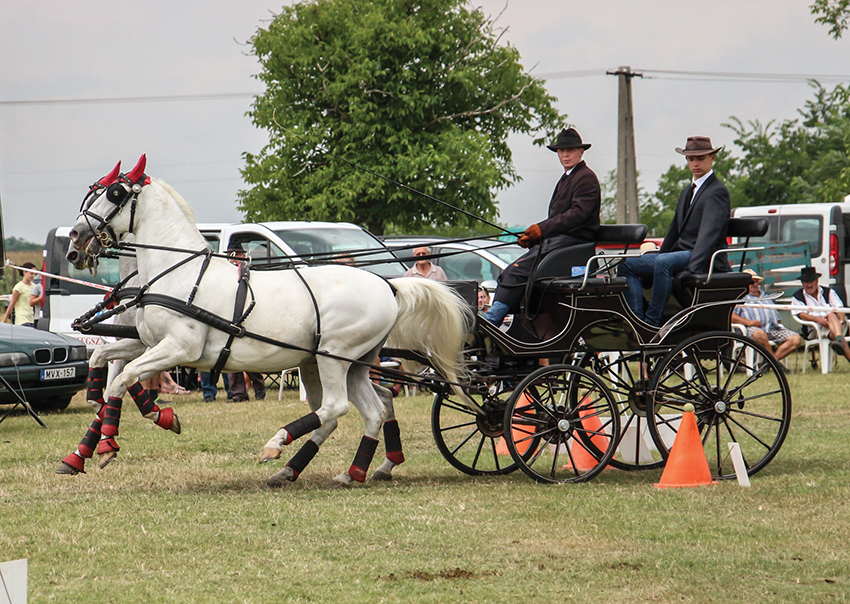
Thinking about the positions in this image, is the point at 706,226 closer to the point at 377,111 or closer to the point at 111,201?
the point at 111,201

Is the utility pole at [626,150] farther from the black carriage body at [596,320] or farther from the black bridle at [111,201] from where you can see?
the black bridle at [111,201]

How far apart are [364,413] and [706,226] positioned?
282 centimetres

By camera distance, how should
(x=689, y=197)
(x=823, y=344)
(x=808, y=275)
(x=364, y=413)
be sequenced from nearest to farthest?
(x=364, y=413), (x=689, y=197), (x=823, y=344), (x=808, y=275)

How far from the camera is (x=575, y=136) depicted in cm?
788

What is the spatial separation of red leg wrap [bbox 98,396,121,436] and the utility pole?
21399 millimetres

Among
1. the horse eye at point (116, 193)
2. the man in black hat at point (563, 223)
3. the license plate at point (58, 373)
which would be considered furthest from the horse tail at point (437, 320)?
the license plate at point (58, 373)

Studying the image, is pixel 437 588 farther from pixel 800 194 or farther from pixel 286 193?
pixel 800 194

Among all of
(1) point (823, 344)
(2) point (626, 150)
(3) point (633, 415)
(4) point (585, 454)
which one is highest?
(2) point (626, 150)

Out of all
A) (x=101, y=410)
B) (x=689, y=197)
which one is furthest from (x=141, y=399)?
(x=689, y=197)

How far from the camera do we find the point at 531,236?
749 centimetres

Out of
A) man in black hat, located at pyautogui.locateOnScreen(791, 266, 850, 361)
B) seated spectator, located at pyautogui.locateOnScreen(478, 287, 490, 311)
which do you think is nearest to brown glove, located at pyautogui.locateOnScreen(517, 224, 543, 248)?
seated spectator, located at pyautogui.locateOnScreen(478, 287, 490, 311)

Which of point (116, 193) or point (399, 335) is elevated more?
point (116, 193)

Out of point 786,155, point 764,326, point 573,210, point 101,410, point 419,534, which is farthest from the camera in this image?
point 786,155

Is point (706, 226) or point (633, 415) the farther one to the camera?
point (633, 415)
